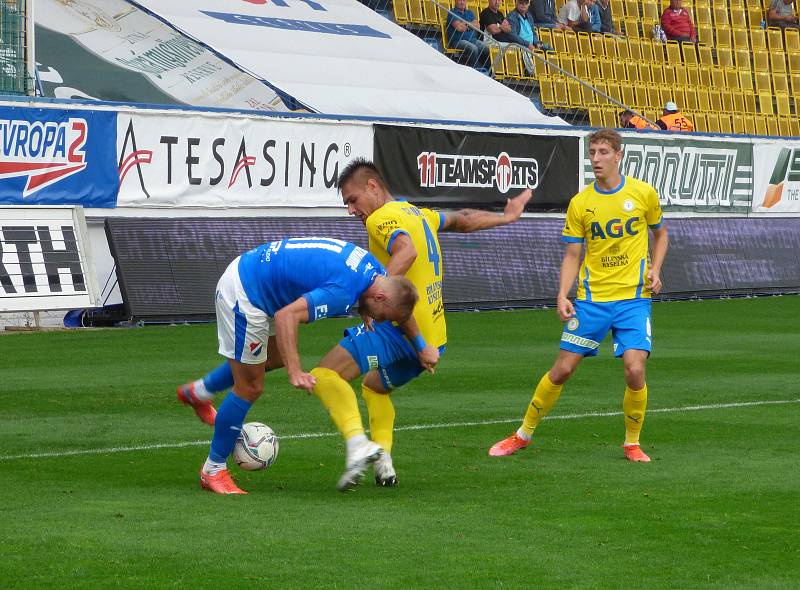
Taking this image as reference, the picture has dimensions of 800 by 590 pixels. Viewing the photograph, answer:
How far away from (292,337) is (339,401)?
0.76 m

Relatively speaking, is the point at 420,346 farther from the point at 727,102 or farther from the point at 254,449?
the point at 727,102

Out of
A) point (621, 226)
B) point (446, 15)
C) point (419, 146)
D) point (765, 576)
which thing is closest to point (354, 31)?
point (446, 15)

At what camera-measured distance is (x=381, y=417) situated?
842 cm

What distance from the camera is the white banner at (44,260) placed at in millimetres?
17516

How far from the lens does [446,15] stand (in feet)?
98.8

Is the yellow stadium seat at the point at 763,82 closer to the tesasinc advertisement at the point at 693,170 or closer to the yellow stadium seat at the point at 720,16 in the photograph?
the yellow stadium seat at the point at 720,16

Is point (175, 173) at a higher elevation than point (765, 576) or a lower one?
lower

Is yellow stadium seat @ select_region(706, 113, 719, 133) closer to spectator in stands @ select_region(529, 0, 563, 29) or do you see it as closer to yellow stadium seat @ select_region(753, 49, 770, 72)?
yellow stadium seat @ select_region(753, 49, 770, 72)

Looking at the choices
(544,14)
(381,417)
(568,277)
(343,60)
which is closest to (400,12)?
(343,60)

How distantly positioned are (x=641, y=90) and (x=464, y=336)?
16080 millimetres

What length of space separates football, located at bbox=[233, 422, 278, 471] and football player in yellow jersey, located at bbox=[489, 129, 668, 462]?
1771 mm

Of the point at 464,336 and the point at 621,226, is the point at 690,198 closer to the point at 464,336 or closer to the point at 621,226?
the point at 464,336

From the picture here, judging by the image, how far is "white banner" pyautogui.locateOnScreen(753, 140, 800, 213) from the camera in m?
27.2

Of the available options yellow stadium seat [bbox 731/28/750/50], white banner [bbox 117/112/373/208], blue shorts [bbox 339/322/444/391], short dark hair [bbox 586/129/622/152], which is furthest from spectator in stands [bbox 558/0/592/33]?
blue shorts [bbox 339/322/444/391]
